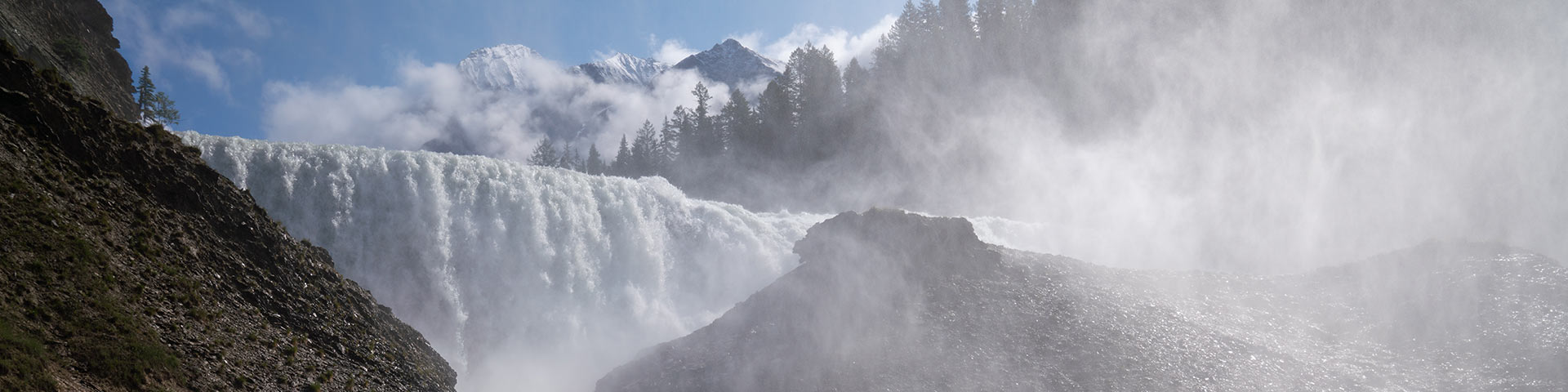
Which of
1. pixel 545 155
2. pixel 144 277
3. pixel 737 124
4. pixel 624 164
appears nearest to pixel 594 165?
pixel 624 164

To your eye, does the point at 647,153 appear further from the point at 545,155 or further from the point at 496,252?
the point at 496,252

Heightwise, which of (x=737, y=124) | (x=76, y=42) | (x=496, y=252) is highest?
(x=737, y=124)

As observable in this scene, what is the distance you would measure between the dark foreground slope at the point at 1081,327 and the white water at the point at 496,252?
343 inches

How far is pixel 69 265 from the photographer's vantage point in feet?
32.9

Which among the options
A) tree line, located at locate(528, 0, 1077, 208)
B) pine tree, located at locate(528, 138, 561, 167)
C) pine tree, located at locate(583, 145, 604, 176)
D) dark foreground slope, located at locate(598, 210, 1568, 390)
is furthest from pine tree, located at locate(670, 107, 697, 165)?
dark foreground slope, located at locate(598, 210, 1568, 390)

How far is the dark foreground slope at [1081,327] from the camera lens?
20.7m

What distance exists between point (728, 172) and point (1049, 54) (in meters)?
36.7

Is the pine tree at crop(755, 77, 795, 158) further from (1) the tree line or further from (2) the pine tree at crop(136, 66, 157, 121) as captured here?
(2) the pine tree at crop(136, 66, 157, 121)

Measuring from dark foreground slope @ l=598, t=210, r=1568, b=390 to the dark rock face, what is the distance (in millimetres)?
17538

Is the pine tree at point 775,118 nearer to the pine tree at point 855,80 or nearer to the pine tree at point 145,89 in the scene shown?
the pine tree at point 855,80

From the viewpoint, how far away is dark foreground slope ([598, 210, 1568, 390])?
2073 cm

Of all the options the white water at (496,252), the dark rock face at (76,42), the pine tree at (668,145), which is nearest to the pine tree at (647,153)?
the pine tree at (668,145)

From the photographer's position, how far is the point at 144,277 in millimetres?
Answer: 11219

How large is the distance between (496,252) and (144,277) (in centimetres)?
1988
